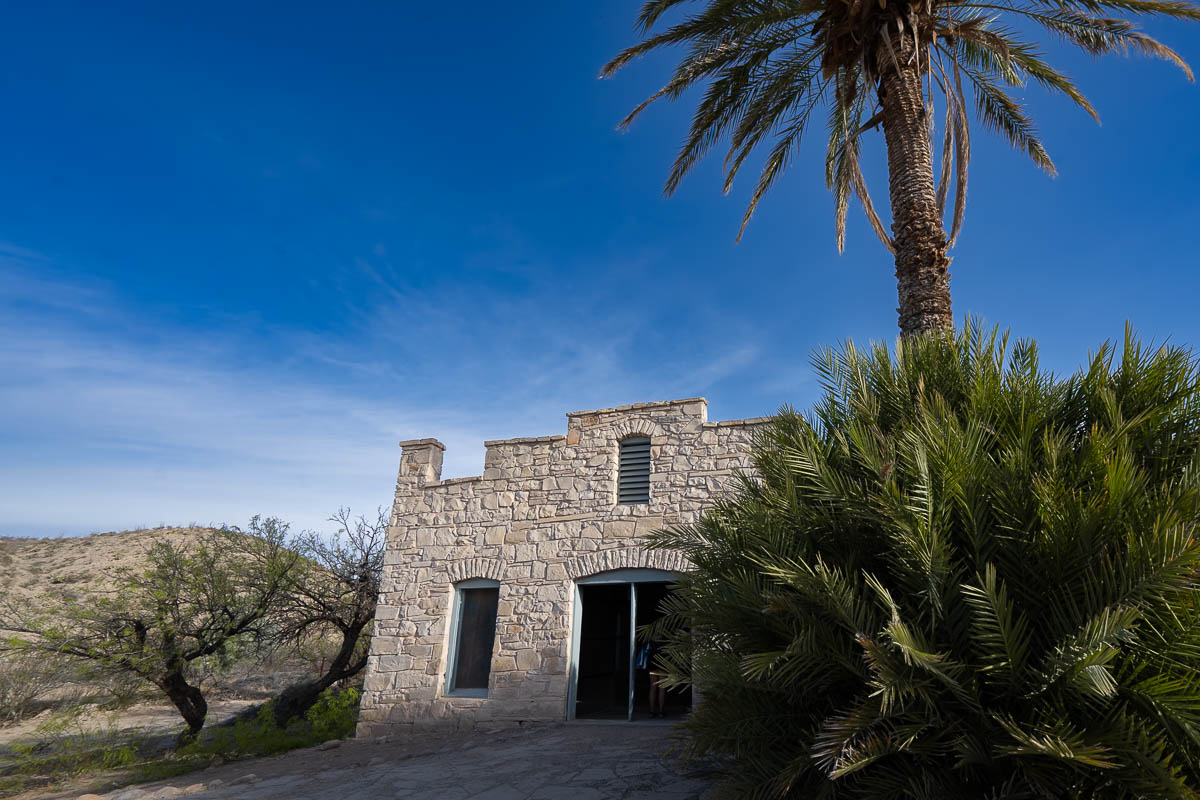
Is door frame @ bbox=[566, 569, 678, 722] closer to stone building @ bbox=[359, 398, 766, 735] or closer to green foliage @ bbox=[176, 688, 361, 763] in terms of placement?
stone building @ bbox=[359, 398, 766, 735]

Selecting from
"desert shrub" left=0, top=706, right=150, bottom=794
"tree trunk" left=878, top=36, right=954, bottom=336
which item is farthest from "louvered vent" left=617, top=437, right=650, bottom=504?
"desert shrub" left=0, top=706, right=150, bottom=794

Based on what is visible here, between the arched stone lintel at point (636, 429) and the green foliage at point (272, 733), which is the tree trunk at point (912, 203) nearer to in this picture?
the arched stone lintel at point (636, 429)

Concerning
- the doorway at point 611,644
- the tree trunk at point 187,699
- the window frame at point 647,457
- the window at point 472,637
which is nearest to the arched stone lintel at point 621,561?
the doorway at point 611,644

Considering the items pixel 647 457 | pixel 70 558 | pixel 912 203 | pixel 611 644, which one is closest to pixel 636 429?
pixel 647 457

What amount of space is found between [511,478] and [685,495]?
2.82 m

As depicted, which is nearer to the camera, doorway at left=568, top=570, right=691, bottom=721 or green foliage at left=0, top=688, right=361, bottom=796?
doorway at left=568, top=570, right=691, bottom=721

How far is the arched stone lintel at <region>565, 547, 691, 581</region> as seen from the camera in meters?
9.51

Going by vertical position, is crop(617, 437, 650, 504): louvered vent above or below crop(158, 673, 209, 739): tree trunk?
above

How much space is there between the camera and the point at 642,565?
9734 mm

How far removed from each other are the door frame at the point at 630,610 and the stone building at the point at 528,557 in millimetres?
21

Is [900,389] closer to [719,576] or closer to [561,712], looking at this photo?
[719,576]

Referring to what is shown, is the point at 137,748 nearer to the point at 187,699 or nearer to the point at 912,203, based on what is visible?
the point at 187,699

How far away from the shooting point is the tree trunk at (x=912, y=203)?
Answer: 7.41 metres

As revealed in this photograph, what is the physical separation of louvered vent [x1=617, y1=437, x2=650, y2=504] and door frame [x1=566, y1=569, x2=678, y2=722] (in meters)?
1.06
